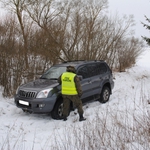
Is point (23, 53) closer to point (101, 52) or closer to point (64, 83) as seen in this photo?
point (64, 83)

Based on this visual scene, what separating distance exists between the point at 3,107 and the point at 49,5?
11.5 m

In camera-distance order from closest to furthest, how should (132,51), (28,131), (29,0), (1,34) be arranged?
(28,131)
(1,34)
(29,0)
(132,51)

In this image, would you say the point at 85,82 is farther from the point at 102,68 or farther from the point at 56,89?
the point at 102,68

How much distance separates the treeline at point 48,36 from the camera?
981cm

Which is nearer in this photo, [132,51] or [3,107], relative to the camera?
[3,107]

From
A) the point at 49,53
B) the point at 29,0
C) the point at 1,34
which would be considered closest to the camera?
the point at 1,34

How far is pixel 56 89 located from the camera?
21.5 ft

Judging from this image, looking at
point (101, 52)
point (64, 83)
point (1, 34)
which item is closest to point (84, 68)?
point (64, 83)

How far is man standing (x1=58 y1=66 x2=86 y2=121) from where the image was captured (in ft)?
20.7

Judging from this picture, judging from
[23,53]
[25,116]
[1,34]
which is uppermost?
[1,34]

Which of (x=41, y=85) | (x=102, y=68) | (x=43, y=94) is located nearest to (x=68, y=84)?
(x=43, y=94)

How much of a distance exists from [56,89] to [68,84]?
0.48 m

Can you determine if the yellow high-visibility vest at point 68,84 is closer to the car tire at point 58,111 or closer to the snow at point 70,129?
the car tire at point 58,111

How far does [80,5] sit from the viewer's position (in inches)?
656
